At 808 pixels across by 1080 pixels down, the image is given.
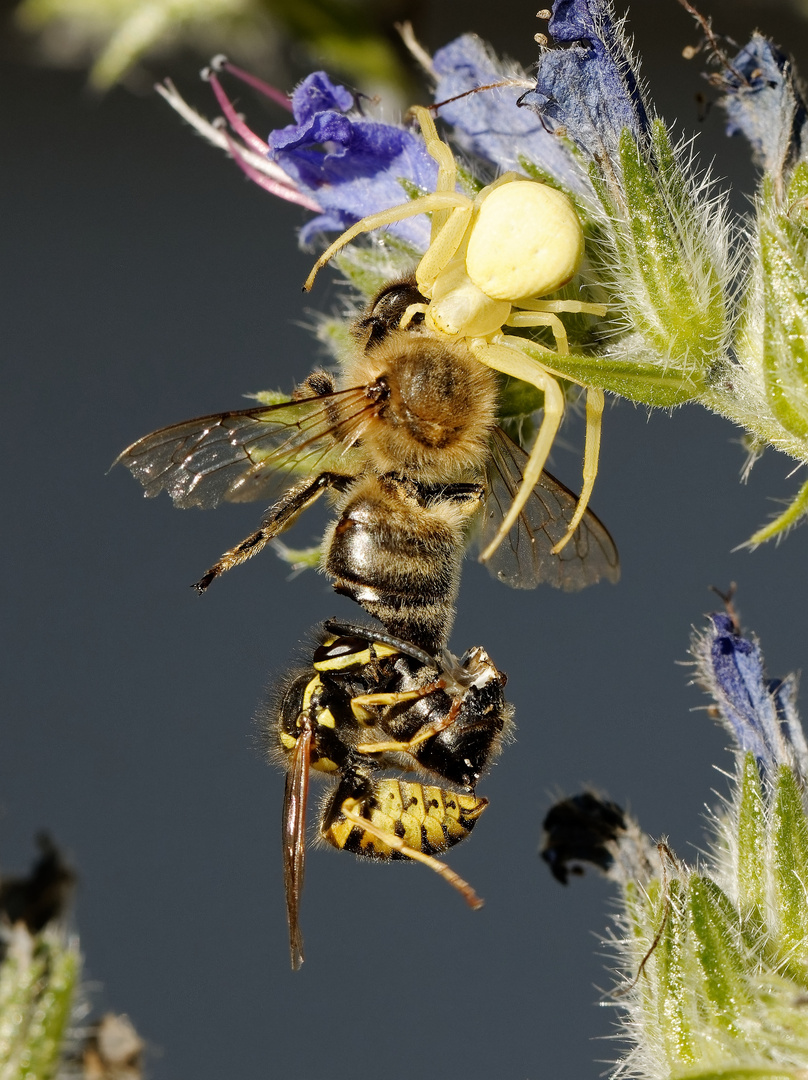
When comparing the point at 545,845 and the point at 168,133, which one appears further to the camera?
the point at 168,133

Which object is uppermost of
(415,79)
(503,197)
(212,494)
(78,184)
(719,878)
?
(78,184)

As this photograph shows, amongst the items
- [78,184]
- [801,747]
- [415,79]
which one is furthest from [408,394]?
[78,184]

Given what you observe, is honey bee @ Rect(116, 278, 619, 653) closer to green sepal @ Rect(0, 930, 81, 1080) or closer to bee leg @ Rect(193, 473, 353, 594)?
bee leg @ Rect(193, 473, 353, 594)

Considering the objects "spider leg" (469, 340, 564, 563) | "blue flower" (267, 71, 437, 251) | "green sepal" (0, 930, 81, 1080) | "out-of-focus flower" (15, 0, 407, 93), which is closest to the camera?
"spider leg" (469, 340, 564, 563)

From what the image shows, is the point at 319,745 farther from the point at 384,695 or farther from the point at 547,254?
the point at 547,254

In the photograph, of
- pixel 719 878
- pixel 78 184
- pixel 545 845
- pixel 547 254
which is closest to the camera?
pixel 547 254

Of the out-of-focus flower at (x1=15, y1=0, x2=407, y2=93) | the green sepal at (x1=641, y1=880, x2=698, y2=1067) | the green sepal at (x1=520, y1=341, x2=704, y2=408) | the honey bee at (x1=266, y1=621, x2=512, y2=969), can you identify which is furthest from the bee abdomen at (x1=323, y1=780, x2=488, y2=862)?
the out-of-focus flower at (x1=15, y1=0, x2=407, y2=93)

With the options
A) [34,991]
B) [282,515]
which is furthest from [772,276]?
[34,991]
